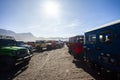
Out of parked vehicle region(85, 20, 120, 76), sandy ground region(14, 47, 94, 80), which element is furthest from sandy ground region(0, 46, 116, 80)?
parked vehicle region(85, 20, 120, 76)

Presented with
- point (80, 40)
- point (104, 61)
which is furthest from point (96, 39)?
point (80, 40)

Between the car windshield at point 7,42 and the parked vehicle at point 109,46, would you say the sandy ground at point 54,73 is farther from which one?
the car windshield at point 7,42

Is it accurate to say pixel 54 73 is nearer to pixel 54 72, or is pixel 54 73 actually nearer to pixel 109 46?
pixel 54 72

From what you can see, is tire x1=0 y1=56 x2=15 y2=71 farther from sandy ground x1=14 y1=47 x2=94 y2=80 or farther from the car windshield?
the car windshield

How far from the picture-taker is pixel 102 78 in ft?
22.7

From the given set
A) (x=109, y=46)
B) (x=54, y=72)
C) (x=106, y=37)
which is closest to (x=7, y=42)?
(x=54, y=72)

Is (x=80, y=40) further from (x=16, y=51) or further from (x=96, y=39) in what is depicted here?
(x=16, y=51)

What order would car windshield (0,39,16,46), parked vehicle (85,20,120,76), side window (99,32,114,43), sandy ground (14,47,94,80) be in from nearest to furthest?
parked vehicle (85,20,120,76)
side window (99,32,114,43)
sandy ground (14,47,94,80)
car windshield (0,39,16,46)

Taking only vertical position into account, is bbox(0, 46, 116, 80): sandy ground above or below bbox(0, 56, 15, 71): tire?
below

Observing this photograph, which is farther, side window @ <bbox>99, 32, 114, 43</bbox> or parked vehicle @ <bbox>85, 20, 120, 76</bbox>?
side window @ <bbox>99, 32, 114, 43</bbox>

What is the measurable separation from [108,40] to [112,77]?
6.16 ft

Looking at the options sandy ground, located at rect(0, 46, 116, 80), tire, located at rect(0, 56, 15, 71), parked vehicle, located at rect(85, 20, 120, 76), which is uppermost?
parked vehicle, located at rect(85, 20, 120, 76)

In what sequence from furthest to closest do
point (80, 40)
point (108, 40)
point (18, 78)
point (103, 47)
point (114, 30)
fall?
point (80, 40)
point (18, 78)
point (103, 47)
point (108, 40)
point (114, 30)

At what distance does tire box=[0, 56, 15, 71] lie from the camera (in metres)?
8.88
